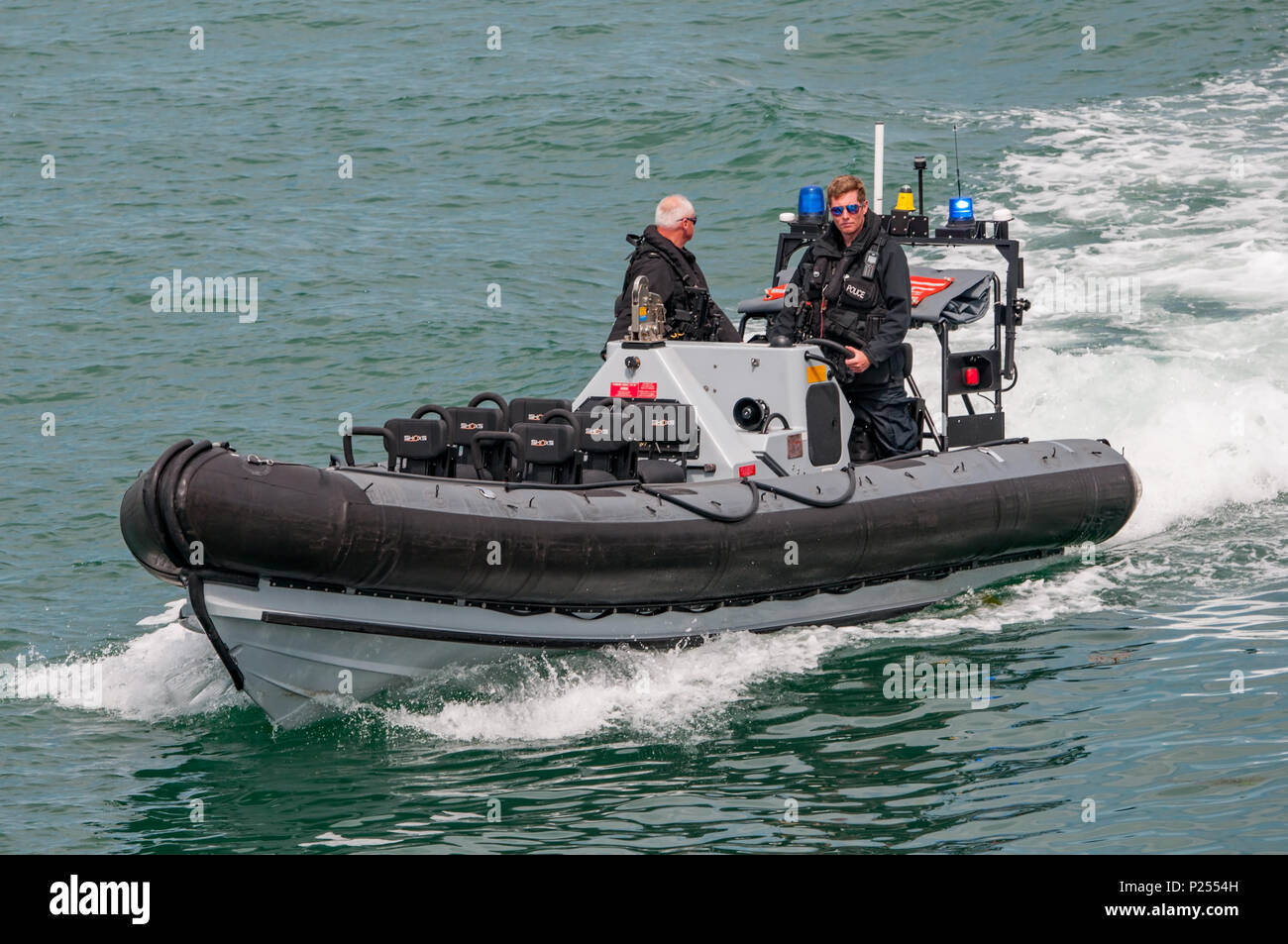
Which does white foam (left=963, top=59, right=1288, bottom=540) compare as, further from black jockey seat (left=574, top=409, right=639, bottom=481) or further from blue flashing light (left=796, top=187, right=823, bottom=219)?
black jockey seat (left=574, top=409, right=639, bottom=481)

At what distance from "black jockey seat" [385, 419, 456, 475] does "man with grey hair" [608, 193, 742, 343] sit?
4.16 feet

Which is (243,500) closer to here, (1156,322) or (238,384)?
(238,384)

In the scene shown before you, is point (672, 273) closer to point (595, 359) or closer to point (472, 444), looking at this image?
point (472, 444)

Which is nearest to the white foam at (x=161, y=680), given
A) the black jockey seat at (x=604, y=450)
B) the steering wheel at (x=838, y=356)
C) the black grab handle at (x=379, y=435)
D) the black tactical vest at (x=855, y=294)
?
the black grab handle at (x=379, y=435)

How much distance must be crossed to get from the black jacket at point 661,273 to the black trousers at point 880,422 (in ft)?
3.38

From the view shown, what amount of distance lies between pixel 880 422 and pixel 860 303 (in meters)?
0.75

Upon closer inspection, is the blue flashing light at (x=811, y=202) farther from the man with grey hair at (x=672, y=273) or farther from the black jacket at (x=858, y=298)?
the man with grey hair at (x=672, y=273)

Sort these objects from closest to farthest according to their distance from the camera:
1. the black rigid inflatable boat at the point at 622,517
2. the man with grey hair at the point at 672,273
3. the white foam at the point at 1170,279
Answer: the black rigid inflatable boat at the point at 622,517 → the man with grey hair at the point at 672,273 → the white foam at the point at 1170,279

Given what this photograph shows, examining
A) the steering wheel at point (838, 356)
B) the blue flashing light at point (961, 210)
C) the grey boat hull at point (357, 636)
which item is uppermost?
the blue flashing light at point (961, 210)

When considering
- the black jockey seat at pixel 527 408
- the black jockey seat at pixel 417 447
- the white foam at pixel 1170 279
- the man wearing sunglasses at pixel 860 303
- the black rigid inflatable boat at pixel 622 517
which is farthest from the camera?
the white foam at pixel 1170 279

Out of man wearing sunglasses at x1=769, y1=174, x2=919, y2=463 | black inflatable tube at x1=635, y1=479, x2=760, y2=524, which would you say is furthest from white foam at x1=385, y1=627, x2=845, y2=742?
man wearing sunglasses at x1=769, y1=174, x2=919, y2=463

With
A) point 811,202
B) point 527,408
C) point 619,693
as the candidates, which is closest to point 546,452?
point 527,408

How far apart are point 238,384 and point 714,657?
697 centimetres

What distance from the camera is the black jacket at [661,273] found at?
8797mm
